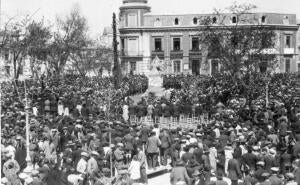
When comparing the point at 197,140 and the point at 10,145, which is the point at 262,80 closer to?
the point at 197,140

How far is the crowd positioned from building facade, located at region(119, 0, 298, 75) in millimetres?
36900

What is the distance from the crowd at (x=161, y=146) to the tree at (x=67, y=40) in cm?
2084

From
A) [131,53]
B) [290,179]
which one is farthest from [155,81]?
[290,179]

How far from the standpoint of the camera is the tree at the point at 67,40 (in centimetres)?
4962

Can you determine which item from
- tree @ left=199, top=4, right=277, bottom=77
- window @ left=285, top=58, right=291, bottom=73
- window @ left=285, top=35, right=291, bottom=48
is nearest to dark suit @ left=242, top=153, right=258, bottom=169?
tree @ left=199, top=4, right=277, bottom=77

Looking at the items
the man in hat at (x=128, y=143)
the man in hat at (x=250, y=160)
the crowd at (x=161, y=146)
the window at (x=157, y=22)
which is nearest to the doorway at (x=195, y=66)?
the window at (x=157, y=22)

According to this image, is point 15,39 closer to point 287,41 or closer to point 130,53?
point 130,53

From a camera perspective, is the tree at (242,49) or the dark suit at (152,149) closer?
the dark suit at (152,149)

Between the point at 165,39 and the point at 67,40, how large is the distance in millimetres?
18214

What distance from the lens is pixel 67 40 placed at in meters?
51.0

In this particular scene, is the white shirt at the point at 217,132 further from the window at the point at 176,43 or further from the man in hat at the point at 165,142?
the window at the point at 176,43

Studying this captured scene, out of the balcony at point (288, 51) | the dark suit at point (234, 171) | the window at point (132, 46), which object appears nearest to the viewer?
the dark suit at point (234, 171)

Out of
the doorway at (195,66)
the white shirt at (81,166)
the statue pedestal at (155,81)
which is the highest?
the doorway at (195,66)

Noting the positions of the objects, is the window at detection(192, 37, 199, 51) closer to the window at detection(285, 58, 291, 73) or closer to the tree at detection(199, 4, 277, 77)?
the window at detection(285, 58, 291, 73)
